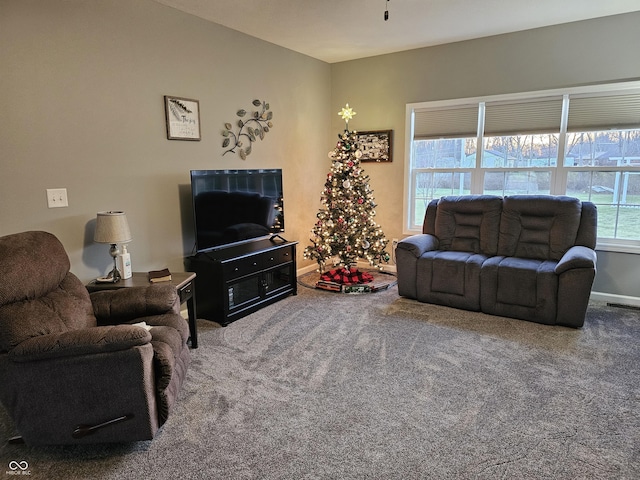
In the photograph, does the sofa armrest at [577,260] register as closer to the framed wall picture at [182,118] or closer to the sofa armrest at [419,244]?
the sofa armrest at [419,244]

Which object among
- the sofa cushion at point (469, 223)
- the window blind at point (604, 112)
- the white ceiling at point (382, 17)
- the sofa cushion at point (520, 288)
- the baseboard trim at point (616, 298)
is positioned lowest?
the baseboard trim at point (616, 298)

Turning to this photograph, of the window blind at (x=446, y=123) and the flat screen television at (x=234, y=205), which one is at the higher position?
the window blind at (x=446, y=123)

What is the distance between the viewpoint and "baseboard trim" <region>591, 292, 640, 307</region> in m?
4.06

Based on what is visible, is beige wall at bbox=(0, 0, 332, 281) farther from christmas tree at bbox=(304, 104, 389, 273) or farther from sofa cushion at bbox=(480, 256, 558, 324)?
sofa cushion at bbox=(480, 256, 558, 324)

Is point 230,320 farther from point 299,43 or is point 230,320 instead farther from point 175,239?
point 299,43

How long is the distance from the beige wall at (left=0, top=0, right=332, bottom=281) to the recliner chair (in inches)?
32.7

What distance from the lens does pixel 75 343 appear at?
1906 mm

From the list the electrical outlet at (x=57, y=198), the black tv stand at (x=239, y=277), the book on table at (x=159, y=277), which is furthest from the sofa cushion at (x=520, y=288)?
the electrical outlet at (x=57, y=198)

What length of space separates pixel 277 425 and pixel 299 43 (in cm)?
398

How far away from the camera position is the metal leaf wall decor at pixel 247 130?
4176mm

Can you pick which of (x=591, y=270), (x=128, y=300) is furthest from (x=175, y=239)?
(x=591, y=270)

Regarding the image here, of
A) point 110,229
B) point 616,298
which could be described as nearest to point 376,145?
point 616,298

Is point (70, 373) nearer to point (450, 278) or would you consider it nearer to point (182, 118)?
point (182, 118)

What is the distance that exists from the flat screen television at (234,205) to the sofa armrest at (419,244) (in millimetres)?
1322
